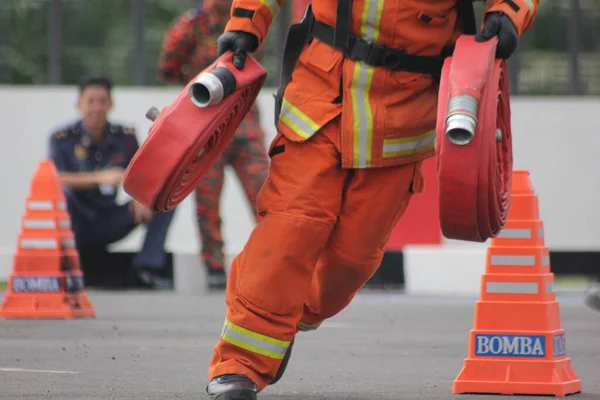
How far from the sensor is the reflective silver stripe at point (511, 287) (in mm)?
5398

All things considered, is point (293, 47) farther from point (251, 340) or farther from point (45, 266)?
point (45, 266)

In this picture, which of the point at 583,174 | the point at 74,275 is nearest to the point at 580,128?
the point at 583,174

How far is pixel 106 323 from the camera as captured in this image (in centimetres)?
806

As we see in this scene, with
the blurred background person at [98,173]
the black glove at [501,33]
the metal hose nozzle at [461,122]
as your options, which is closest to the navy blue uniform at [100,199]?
the blurred background person at [98,173]


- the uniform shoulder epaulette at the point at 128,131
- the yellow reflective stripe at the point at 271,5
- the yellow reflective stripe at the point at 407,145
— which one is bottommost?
the yellow reflective stripe at the point at 407,145

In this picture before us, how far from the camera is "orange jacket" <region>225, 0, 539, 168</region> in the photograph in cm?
475

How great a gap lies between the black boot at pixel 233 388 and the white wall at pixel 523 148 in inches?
300

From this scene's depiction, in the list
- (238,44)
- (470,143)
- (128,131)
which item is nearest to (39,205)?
(128,131)

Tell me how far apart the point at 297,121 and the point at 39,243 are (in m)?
4.19

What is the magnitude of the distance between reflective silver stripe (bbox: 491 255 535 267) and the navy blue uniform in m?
5.64

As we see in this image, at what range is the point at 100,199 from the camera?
10852 mm

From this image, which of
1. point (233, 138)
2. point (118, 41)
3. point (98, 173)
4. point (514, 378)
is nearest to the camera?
point (514, 378)

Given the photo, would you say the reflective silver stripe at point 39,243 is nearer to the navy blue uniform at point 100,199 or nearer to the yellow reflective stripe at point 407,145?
the navy blue uniform at point 100,199

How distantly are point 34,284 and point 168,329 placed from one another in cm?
111
